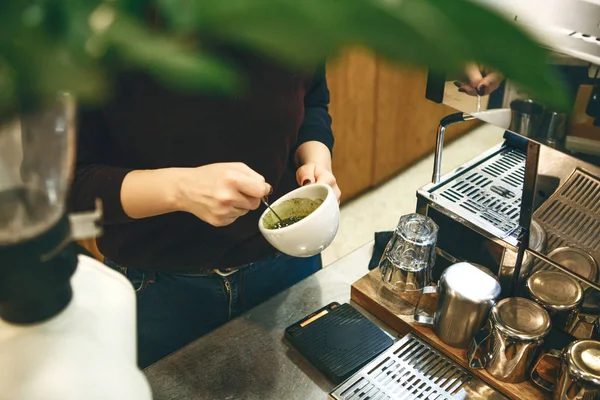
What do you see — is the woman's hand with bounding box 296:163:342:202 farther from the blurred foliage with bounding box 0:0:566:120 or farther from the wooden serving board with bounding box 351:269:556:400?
the blurred foliage with bounding box 0:0:566:120

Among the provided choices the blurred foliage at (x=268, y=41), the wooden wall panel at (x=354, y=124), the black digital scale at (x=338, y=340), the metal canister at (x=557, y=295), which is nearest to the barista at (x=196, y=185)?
the black digital scale at (x=338, y=340)

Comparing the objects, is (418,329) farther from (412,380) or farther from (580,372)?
(580,372)

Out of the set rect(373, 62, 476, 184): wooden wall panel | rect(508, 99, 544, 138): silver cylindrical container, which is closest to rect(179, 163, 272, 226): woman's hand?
rect(508, 99, 544, 138): silver cylindrical container

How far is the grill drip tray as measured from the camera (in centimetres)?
97

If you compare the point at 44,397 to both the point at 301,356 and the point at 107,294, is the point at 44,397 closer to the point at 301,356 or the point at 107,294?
the point at 107,294

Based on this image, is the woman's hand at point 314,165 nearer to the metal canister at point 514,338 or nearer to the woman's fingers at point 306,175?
the woman's fingers at point 306,175

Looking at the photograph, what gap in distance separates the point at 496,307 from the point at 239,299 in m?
0.48

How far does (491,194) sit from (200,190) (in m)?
0.55

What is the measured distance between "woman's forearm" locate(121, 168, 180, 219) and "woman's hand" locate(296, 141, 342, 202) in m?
0.26

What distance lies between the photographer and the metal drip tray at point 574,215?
88 centimetres

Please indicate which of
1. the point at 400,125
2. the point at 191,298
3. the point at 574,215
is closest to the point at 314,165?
the point at 191,298

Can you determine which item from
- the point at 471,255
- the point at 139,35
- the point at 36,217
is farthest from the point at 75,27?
the point at 471,255

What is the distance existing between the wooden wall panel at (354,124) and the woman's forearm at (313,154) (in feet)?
3.81

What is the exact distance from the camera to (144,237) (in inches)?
42.4
